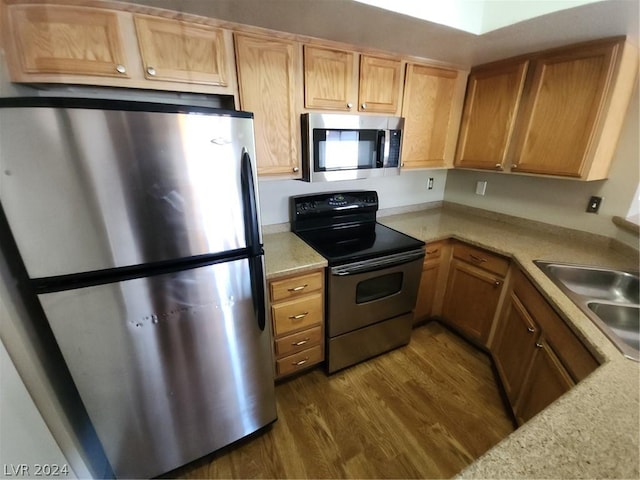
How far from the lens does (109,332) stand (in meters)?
1.00

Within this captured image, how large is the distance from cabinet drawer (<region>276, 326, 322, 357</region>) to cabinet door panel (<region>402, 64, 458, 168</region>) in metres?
1.45

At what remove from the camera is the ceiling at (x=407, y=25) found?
1.16 metres

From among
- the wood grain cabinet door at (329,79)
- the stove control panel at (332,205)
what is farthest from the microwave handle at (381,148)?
the stove control panel at (332,205)

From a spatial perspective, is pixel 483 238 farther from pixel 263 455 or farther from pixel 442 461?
pixel 263 455

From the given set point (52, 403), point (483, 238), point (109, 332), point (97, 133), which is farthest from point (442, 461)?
point (97, 133)

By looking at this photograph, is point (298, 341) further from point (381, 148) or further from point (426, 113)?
point (426, 113)

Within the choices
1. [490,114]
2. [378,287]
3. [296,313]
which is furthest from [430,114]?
[296,313]

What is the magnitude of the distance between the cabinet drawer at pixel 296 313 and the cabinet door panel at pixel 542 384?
45.9 inches

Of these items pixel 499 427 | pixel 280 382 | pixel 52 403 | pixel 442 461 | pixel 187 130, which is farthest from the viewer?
pixel 280 382

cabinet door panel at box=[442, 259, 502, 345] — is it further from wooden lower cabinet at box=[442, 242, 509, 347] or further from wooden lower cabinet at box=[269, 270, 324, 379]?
wooden lower cabinet at box=[269, 270, 324, 379]

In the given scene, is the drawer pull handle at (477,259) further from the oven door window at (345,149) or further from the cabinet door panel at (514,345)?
the oven door window at (345,149)

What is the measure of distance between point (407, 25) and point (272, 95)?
2.63ft

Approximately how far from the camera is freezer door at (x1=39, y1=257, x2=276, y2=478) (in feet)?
3.21

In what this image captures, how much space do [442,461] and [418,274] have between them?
1.07 m
